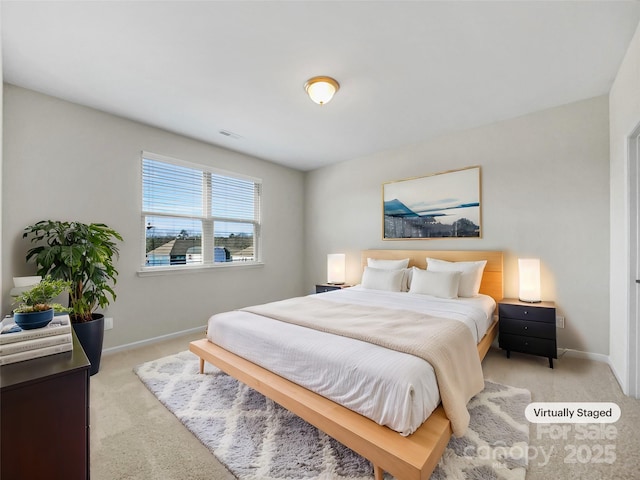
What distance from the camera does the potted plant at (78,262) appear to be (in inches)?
97.1

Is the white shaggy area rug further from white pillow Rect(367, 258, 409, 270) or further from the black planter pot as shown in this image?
white pillow Rect(367, 258, 409, 270)

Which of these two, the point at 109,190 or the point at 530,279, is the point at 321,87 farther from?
the point at 530,279

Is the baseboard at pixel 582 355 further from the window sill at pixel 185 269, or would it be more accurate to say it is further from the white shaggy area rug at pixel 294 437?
the window sill at pixel 185 269

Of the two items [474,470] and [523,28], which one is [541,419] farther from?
[523,28]

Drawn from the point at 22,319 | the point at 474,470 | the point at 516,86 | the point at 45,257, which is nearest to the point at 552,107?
the point at 516,86

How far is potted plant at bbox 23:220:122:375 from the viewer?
2.47 metres

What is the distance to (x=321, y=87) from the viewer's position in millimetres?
2473

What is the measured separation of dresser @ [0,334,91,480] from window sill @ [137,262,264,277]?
246cm

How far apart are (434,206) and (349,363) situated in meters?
2.82

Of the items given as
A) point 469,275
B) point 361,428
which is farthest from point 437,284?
point 361,428

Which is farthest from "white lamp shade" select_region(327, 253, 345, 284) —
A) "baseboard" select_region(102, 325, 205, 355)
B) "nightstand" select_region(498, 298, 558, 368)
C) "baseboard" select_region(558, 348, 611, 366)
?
"baseboard" select_region(558, 348, 611, 366)

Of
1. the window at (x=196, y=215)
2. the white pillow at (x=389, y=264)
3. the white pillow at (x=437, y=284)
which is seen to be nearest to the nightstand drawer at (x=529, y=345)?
the white pillow at (x=437, y=284)

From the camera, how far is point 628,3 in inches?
68.0

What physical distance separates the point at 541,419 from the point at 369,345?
1314mm
